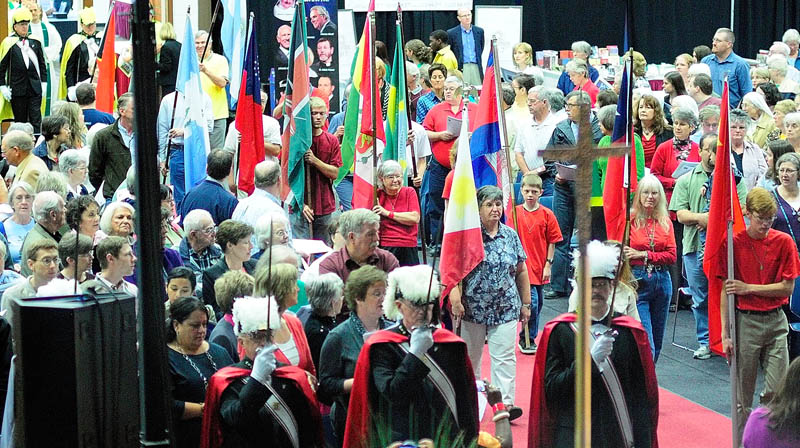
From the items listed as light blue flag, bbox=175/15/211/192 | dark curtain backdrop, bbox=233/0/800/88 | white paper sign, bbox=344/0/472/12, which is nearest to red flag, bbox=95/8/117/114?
light blue flag, bbox=175/15/211/192

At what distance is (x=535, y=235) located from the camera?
9344 millimetres

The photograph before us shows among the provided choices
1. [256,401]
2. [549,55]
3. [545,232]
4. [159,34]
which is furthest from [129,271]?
[549,55]

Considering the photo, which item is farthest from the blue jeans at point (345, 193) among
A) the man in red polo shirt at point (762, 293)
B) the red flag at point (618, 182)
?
the man in red polo shirt at point (762, 293)

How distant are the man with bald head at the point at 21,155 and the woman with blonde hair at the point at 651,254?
14.7 feet

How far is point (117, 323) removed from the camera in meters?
3.39

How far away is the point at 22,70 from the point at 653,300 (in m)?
8.87

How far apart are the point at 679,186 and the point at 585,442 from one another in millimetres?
6374

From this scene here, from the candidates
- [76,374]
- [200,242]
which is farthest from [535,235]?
[76,374]

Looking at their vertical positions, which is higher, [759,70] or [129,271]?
[759,70]

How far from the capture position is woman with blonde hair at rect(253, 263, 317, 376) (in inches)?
225

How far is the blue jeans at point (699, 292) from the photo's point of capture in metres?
9.41

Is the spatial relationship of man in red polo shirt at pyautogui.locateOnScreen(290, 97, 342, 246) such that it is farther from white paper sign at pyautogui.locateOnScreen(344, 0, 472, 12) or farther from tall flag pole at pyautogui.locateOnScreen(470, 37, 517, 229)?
white paper sign at pyautogui.locateOnScreen(344, 0, 472, 12)

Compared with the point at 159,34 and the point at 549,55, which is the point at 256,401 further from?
the point at 549,55

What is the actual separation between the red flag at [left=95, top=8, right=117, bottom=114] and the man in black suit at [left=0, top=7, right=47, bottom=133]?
275cm
